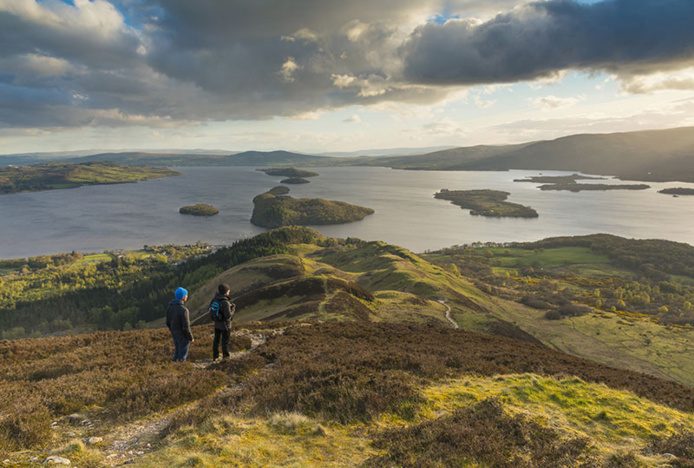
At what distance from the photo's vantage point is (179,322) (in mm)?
15820

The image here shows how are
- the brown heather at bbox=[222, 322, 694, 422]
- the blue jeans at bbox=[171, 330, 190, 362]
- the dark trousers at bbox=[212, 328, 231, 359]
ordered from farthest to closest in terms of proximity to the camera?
the dark trousers at bbox=[212, 328, 231, 359]
the blue jeans at bbox=[171, 330, 190, 362]
the brown heather at bbox=[222, 322, 694, 422]

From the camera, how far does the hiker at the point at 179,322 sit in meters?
15.5

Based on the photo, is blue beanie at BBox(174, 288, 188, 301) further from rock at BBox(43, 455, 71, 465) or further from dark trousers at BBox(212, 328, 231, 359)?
rock at BBox(43, 455, 71, 465)

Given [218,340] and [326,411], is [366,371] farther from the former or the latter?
[218,340]

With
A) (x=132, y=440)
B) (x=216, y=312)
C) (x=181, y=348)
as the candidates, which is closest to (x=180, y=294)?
(x=216, y=312)

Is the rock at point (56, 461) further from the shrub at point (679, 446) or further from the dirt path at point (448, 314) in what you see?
the dirt path at point (448, 314)

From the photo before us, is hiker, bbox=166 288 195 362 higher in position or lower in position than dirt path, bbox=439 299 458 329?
higher

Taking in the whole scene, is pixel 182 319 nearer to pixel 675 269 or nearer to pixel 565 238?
pixel 675 269

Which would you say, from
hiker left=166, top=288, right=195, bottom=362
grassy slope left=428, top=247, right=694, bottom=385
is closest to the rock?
hiker left=166, top=288, right=195, bottom=362

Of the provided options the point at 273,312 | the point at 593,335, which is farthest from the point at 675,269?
the point at 273,312

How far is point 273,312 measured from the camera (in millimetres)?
48625

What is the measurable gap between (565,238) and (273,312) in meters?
196

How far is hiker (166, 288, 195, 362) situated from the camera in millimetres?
15477

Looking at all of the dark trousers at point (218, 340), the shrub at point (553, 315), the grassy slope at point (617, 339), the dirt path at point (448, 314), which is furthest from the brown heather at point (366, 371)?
the shrub at point (553, 315)
